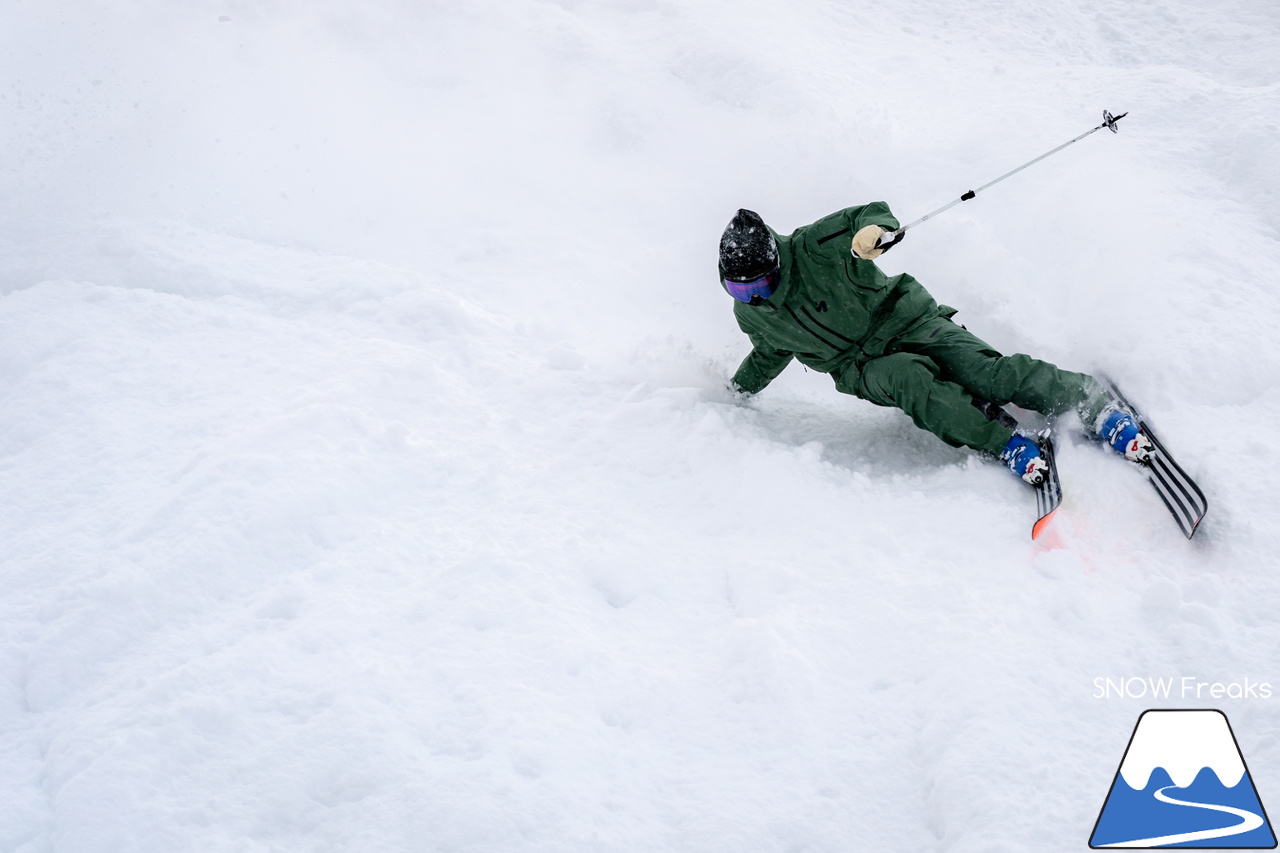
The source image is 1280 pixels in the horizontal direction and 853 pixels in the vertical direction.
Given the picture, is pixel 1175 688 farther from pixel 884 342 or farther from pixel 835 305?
pixel 835 305

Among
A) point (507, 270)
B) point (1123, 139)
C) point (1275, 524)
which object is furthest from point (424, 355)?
point (1123, 139)

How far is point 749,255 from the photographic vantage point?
3832 millimetres

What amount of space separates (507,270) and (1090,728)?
4478 mm

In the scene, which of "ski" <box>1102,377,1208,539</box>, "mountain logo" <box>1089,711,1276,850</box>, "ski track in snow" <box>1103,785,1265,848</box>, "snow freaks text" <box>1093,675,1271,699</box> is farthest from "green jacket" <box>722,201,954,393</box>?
"ski track in snow" <box>1103,785,1265,848</box>

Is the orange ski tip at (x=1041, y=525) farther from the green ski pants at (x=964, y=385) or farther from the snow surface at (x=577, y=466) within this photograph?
the green ski pants at (x=964, y=385)

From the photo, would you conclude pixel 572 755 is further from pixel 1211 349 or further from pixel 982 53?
pixel 982 53

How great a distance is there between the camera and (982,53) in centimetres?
762

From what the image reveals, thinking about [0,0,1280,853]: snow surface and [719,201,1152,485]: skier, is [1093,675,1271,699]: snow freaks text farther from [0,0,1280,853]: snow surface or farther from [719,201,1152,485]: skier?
[719,201,1152,485]: skier

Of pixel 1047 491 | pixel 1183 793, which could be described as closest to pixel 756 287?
pixel 1047 491

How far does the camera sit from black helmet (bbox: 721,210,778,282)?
3.82 meters

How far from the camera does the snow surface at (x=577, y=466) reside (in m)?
2.44

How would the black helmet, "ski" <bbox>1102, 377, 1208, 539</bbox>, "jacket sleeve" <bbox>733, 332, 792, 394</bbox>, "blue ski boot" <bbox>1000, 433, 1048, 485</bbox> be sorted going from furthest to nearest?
1. "jacket sleeve" <bbox>733, 332, 792, 394</bbox>
2. the black helmet
3. "blue ski boot" <bbox>1000, 433, 1048, 485</bbox>
4. "ski" <bbox>1102, 377, 1208, 539</bbox>

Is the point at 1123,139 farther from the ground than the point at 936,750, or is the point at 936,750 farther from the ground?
the point at 1123,139

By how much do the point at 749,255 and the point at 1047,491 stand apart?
5.38ft
